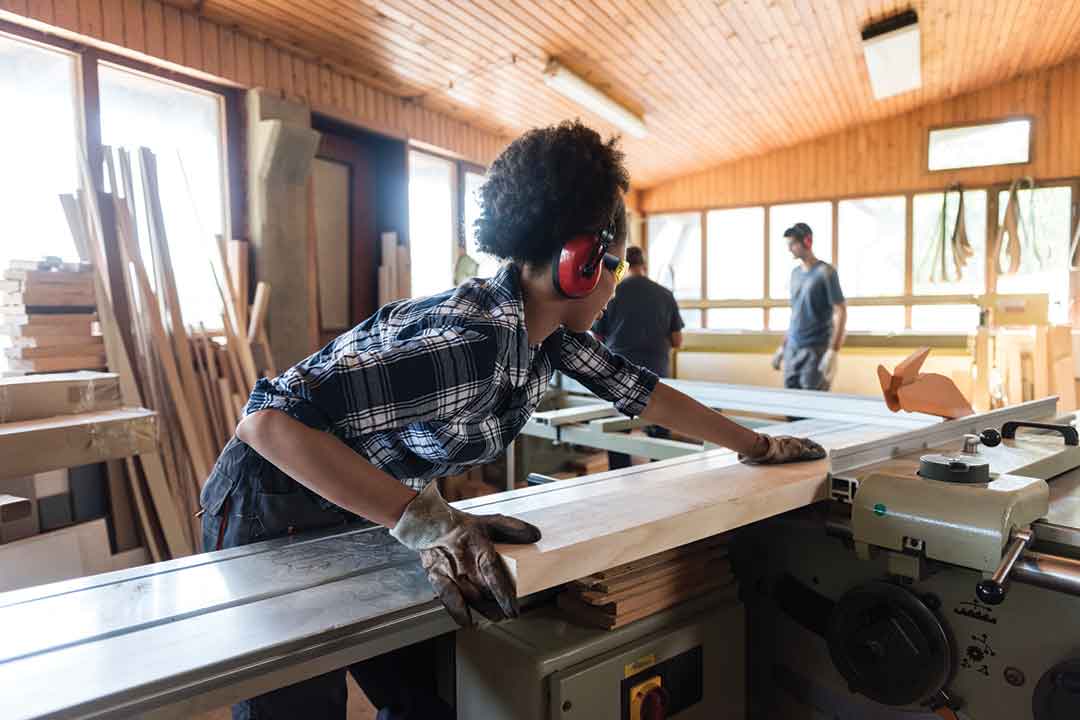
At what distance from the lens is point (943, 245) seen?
697cm

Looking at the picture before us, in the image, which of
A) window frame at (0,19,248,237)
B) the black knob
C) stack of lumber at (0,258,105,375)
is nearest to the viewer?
the black knob

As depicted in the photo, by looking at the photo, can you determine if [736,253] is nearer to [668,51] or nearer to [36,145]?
[668,51]

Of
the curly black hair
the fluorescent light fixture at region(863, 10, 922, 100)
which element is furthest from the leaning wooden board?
the fluorescent light fixture at region(863, 10, 922, 100)

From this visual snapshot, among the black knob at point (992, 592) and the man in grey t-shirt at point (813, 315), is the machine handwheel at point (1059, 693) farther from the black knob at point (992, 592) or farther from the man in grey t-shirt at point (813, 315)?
the man in grey t-shirt at point (813, 315)

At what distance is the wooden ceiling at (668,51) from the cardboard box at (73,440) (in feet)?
7.16

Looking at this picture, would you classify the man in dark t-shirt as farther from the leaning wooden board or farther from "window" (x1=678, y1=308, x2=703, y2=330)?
"window" (x1=678, y1=308, x2=703, y2=330)

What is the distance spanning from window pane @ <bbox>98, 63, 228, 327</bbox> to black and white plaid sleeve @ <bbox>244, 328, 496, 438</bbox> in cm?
285

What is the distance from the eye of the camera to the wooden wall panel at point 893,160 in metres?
6.45

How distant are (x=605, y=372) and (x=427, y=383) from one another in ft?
1.86

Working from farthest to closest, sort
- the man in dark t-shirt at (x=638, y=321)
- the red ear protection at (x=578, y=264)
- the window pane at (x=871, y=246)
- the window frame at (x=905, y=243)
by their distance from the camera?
the window pane at (x=871, y=246), the window frame at (x=905, y=243), the man in dark t-shirt at (x=638, y=321), the red ear protection at (x=578, y=264)

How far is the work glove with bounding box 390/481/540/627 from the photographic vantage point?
825 mm

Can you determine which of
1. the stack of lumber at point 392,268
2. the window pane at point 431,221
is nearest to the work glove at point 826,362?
the window pane at point 431,221

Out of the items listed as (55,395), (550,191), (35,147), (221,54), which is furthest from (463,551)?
(221,54)

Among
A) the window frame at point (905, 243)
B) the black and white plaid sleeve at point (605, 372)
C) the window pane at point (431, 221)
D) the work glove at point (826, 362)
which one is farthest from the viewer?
the window frame at point (905, 243)
